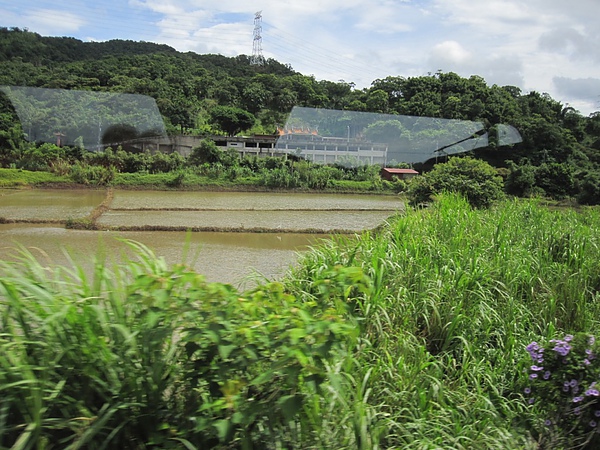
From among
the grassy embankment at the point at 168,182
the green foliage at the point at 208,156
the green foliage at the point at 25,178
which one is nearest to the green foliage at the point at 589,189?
the grassy embankment at the point at 168,182

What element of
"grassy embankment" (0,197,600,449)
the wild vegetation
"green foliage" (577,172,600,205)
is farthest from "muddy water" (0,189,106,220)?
"green foliage" (577,172,600,205)

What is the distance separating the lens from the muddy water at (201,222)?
6863mm

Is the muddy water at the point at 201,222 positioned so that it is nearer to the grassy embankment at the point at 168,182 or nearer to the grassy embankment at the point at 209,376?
the grassy embankment at the point at 168,182

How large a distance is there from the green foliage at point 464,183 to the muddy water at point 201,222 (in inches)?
76.7

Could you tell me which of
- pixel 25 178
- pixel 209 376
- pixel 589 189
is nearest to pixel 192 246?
pixel 209 376

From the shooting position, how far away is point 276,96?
78.8 feet

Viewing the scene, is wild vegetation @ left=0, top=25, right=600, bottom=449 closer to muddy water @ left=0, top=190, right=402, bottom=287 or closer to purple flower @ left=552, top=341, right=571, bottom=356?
purple flower @ left=552, top=341, right=571, bottom=356

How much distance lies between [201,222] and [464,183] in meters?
5.90

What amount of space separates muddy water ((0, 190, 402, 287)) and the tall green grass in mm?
1412

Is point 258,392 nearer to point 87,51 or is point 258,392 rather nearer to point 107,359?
point 107,359

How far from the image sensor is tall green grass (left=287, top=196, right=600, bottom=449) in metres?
1.91

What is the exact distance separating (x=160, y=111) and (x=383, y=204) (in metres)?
13.2

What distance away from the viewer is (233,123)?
2688 cm

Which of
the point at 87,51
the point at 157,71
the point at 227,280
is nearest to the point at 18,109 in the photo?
the point at 87,51
